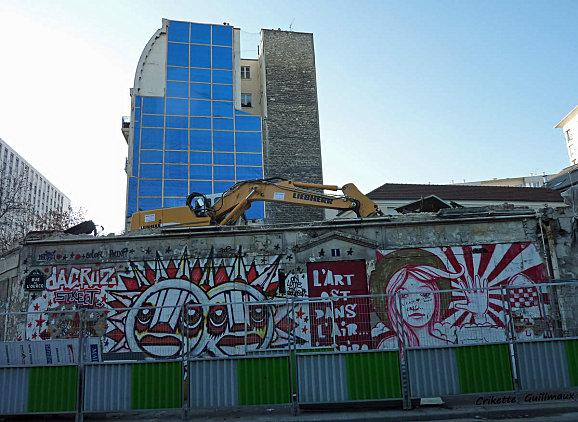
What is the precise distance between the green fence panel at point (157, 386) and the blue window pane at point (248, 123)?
35.0 meters

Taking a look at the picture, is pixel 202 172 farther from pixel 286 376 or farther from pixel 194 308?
pixel 286 376

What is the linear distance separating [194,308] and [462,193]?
3298cm

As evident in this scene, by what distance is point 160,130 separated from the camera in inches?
1581

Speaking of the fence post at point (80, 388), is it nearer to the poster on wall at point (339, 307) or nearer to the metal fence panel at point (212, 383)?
the metal fence panel at point (212, 383)

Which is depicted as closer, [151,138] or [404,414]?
[404,414]

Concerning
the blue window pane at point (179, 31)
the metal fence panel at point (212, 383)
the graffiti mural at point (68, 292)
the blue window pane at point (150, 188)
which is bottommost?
the metal fence panel at point (212, 383)

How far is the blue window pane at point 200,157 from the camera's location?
4016 cm

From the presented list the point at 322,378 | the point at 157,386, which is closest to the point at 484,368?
the point at 322,378

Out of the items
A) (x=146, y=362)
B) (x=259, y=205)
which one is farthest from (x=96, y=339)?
(x=259, y=205)

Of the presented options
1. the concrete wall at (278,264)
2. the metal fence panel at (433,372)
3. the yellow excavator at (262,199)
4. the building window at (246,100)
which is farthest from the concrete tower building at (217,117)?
the metal fence panel at (433,372)

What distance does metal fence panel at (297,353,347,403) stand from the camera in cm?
895

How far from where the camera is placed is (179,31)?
4341 cm

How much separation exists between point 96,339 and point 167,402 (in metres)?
2.21

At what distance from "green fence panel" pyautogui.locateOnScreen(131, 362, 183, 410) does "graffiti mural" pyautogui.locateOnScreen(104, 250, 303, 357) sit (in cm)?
444
